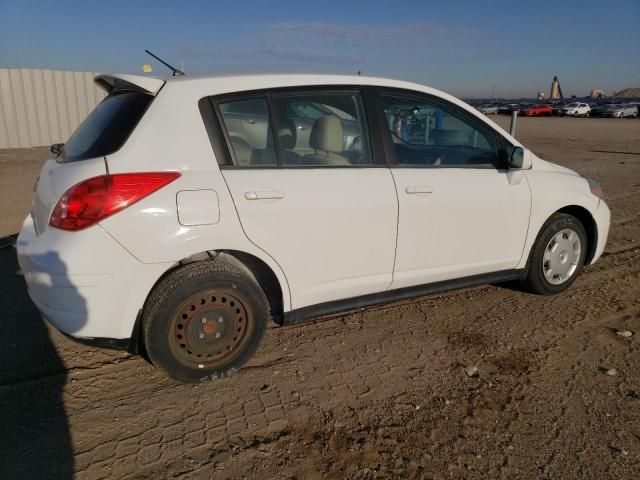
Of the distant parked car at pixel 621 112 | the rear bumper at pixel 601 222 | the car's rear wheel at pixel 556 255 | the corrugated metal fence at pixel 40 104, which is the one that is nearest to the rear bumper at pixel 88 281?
the car's rear wheel at pixel 556 255

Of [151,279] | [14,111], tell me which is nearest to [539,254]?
[151,279]

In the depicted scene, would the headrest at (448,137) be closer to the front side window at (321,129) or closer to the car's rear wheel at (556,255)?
the front side window at (321,129)

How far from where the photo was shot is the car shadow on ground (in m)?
2.27

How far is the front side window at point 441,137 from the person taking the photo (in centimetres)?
351

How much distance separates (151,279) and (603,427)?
8.36 ft

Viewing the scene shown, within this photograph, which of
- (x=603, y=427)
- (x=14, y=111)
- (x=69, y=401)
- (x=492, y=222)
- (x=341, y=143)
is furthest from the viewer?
(x=14, y=111)

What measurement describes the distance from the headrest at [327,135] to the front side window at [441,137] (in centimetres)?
51

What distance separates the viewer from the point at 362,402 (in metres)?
2.76

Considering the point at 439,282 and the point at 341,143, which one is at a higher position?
the point at 341,143

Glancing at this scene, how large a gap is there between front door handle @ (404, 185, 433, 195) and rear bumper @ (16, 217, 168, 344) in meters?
1.64

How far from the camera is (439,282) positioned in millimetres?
3623

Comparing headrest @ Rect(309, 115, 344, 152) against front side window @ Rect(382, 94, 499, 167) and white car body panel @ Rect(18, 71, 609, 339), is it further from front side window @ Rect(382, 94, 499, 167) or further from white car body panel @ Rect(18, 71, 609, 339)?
front side window @ Rect(382, 94, 499, 167)

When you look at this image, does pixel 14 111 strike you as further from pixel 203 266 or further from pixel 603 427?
pixel 603 427

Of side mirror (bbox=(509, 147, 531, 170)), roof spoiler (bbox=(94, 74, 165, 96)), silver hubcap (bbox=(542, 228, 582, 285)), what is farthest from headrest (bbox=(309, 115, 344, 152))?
silver hubcap (bbox=(542, 228, 582, 285))
